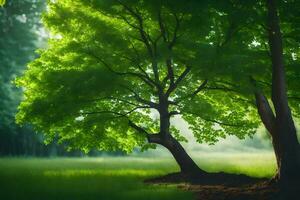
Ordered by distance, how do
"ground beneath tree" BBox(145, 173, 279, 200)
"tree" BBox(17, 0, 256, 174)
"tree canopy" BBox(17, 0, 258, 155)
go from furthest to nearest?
"tree" BBox(17, 0, 256, 174) < "tree canopy" BBox(17, 0, 258, 155) < "ground beneath tree" BBox(145, 173, 279, 200)

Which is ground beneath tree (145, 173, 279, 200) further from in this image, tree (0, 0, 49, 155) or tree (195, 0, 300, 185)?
tree (0, 0, 49, 155)

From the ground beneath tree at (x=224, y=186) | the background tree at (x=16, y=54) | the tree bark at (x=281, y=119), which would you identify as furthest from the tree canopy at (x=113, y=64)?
the background tree at (x=16, y=54)

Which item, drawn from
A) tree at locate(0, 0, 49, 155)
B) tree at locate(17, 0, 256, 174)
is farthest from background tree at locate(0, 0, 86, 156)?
tree at locate(17, 0, 256, 174)

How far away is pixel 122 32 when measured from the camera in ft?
51.6

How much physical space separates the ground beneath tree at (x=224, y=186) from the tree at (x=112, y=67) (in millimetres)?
839

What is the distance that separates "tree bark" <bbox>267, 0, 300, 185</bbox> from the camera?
501 inches

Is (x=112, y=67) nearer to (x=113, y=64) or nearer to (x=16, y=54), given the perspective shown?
(x=113, y=64)

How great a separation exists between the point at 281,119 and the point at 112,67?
22.4 feet

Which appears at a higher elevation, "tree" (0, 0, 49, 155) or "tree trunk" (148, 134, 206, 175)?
"tree" (0, 0, 49, 155)

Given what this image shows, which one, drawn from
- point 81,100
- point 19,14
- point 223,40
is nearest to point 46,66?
point 81,100

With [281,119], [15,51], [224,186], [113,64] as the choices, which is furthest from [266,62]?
[15,51]

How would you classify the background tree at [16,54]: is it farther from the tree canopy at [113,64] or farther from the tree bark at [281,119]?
the tree bark at [281,119]

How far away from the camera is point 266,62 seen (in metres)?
15.8

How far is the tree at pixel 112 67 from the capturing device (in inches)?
586
